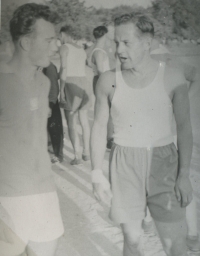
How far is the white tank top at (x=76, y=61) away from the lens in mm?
1393

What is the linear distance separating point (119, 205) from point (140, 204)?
0.09 metres

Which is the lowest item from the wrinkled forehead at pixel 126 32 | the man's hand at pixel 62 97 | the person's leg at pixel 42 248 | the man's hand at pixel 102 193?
the person's leg at pixel 42 248

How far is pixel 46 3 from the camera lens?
4.60 ft

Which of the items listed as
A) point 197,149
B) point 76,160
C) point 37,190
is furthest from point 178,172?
point 37,190

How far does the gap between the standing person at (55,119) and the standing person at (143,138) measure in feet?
0.51

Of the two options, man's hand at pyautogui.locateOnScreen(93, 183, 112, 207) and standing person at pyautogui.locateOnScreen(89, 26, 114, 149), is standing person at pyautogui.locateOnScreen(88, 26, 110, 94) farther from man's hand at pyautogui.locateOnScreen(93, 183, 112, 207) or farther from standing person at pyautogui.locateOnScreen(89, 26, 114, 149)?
man's hand at pyautogui.locateOnScreen(93, 183, 112, 207)

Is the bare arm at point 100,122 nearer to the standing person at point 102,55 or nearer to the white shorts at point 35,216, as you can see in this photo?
the standing person at point 102,55

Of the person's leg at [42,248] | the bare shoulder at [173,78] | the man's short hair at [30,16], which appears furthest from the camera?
the person's leg at [42,248]

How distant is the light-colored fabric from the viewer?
144cm

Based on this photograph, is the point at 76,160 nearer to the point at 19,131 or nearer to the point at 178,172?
the point at 19,131

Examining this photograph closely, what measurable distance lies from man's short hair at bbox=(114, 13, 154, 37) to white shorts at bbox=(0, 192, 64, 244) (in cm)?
78

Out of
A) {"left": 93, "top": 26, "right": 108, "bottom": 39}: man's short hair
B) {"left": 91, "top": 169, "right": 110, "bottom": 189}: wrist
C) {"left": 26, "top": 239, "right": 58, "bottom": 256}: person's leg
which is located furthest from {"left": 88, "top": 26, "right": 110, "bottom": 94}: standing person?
{"left": 26, "top": 239, "right": 58, "bottom": 256}: person's leg

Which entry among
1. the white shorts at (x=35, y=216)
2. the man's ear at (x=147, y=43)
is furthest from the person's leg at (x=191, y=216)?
the man's ear at (x=147, y=43)

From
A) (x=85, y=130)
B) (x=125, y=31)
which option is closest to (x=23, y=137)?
(x=85, y=130)
